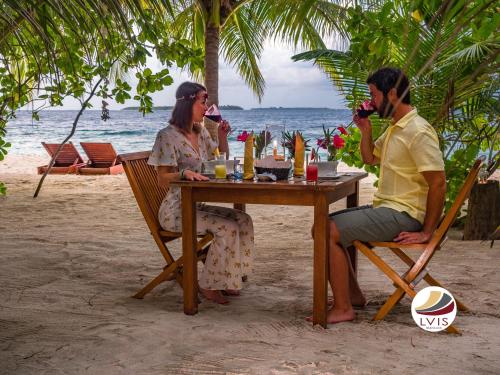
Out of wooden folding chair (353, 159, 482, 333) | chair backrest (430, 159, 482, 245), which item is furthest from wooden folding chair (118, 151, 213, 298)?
chair backrest (430, 159, 482, 245)

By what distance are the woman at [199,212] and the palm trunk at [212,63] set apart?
580 centimetres

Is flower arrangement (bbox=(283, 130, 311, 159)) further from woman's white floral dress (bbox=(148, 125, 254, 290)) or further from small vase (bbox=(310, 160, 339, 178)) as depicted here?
woman's white floral dress (bbox=(148, 125, 254, 290))

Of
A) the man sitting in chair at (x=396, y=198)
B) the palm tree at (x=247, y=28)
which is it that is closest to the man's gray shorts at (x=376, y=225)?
the man sitting in chair at (x=396, y=198)

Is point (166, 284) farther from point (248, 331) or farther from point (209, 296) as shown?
point (248, 331)

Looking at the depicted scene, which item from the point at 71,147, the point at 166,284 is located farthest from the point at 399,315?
the point at 71,147

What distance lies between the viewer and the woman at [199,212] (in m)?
3.75

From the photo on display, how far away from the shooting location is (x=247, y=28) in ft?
42.9

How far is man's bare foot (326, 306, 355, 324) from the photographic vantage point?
3413mm

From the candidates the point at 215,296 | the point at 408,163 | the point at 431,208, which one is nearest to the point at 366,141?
the point at 408,163

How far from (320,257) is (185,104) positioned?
4.49 ft

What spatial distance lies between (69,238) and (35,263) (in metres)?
1.08

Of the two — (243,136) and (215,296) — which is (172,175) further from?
(215,296)

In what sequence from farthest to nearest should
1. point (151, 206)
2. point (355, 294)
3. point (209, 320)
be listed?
point (151, 206)
point (355, 294)
point (209, 320)

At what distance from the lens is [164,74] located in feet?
22.4
